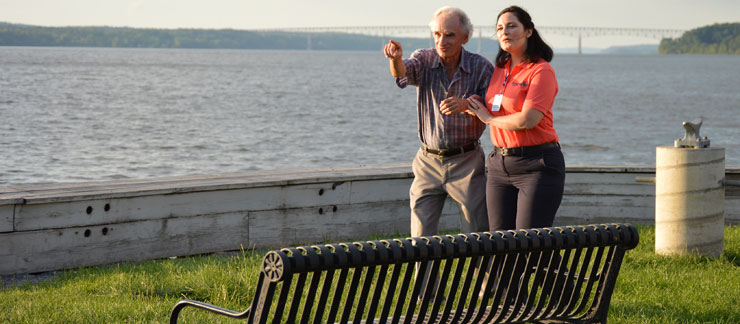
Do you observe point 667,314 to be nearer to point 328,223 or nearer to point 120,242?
point 328,223

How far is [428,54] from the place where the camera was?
203 inches

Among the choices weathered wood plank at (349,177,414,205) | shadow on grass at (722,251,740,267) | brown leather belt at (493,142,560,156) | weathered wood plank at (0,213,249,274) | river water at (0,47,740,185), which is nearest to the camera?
brown leather belt at (493,142,560,156)

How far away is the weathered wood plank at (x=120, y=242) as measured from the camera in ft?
21.2

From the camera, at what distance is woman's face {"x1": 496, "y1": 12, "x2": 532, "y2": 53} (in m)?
4.70

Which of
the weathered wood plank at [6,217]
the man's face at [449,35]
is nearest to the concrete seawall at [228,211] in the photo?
the weathered wood plank at [6,217]

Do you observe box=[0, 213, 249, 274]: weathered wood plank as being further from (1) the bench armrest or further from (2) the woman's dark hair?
(2) the woman's dark hair

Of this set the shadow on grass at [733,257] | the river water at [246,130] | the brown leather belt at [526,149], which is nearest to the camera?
the brown leather belt at [526,149]

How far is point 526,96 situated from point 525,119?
138mm

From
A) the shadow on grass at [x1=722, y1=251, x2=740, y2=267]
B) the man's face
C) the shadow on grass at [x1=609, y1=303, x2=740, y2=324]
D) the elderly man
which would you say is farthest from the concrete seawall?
the shadow on grass at [x1=609, y1=303, x2=740, y2=324]

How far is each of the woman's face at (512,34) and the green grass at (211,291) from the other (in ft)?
5.18

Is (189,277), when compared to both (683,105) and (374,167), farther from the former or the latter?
(683,105)

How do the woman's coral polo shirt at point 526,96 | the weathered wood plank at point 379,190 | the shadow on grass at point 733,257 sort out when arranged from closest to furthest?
the woman's coral polo shirt at point 526,96 < the shadow on grass at point 733,257 < the weathered wood plank at point 379,190

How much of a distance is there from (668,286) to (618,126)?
3252cm

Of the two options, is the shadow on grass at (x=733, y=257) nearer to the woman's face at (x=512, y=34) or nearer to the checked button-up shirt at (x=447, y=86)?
the checked button-up shirt at (x=447, y=86)
